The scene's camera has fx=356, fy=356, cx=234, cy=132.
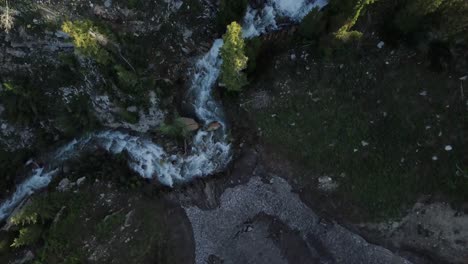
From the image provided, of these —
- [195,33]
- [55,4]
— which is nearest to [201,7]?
[195,33]

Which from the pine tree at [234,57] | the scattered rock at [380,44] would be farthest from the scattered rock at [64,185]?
the scattered rock at [380,44]

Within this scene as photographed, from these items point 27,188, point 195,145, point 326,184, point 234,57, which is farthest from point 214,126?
point 27,188

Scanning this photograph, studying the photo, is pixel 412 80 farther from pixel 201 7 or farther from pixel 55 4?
pixel 55 4

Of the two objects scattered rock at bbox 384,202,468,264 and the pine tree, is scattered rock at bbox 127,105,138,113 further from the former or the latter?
scattered rock at bbox 384,202,468,264

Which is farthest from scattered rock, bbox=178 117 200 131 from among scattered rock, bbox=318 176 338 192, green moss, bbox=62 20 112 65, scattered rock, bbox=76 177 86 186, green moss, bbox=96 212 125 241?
scattered rock, bbox=318 176 338 192

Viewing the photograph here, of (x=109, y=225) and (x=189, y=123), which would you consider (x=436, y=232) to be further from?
(x=109, y=225)

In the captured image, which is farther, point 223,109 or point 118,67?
point 223,109
